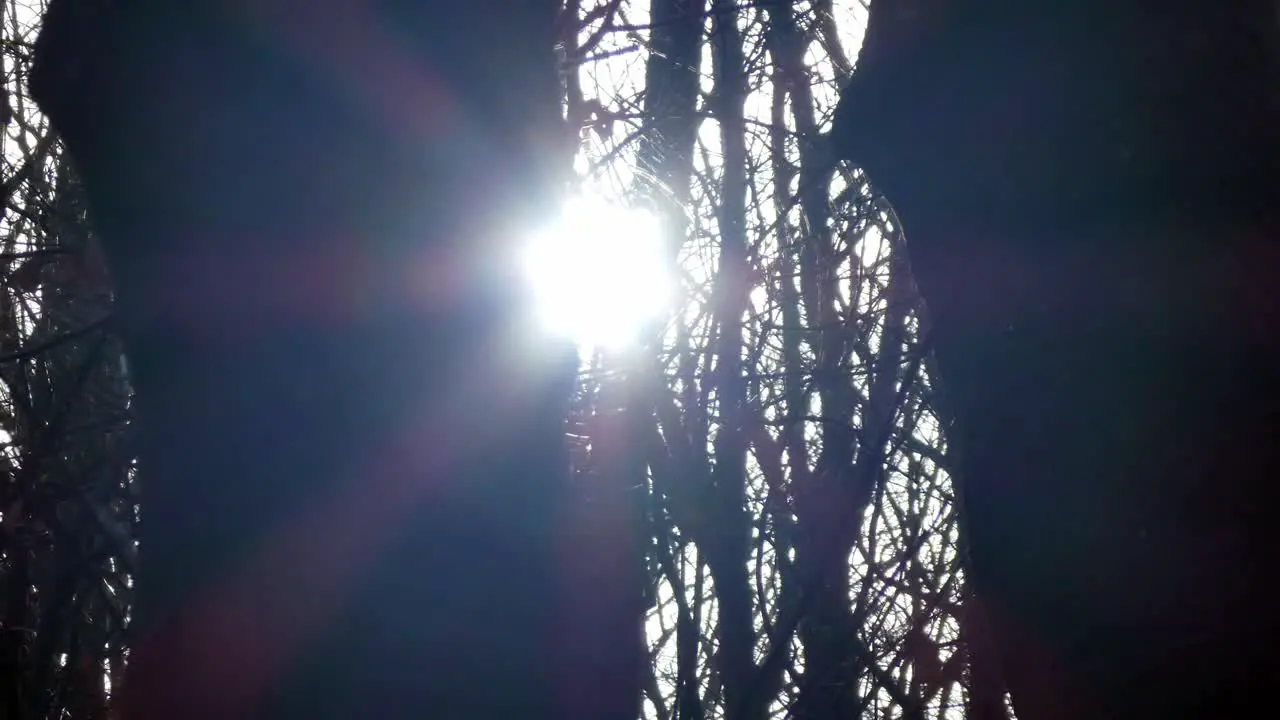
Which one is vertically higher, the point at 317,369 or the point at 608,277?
the point at 608,277

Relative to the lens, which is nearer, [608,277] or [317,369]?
[317,369]

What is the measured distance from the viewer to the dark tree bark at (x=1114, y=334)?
940mm

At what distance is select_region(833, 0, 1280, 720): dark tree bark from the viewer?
0.94 m

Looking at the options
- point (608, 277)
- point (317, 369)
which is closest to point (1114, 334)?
point (317, 369)

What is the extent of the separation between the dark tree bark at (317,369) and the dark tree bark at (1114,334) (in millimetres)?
473

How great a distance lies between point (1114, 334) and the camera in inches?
39.9

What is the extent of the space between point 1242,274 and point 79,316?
16.1ft

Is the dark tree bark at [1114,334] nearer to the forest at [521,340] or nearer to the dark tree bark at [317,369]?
the forest at [521,340]

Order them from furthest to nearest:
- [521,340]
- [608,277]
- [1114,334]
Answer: [608,277]
[521,340]
[1114,334]

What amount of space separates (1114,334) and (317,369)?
78cm

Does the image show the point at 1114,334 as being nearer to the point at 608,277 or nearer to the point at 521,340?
the point at 521,340

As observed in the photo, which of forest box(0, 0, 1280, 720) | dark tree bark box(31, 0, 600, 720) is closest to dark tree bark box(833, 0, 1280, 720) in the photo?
forest box(0, 0, 1280, 720)

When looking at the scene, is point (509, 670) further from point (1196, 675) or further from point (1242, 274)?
point (1242, 274)

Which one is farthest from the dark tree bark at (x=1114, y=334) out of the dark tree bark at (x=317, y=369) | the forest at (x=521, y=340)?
the dark tree bark at (x=317, y=369)
